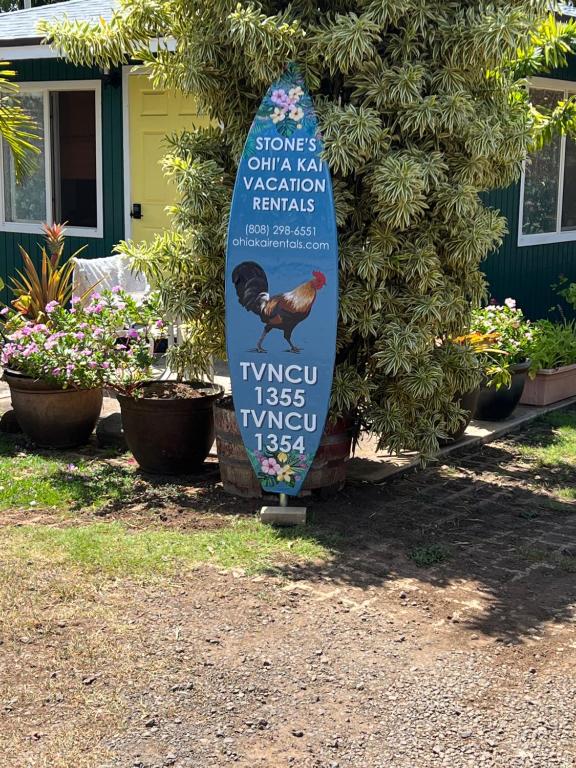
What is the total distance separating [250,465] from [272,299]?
951 millimetres

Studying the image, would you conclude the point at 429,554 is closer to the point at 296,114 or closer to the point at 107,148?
the point at 296,114

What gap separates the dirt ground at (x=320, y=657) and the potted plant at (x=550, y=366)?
9.37 ft

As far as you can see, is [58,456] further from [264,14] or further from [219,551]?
[264,14]

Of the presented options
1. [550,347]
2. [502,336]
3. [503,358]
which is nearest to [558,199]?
[550,347]

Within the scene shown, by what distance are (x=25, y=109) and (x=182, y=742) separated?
9016 mm

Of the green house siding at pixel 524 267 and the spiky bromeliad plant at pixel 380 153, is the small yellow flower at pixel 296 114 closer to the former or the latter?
the spiky bromeliad plant at pixel 380 153

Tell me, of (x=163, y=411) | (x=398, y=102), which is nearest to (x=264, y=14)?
(x=398, y=102)

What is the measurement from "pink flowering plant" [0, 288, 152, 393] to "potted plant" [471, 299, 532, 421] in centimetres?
231

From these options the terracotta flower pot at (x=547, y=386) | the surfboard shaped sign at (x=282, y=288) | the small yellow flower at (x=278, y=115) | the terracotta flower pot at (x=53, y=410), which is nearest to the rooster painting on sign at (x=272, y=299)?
the surfboard shaped sign at (x=282, y=288)

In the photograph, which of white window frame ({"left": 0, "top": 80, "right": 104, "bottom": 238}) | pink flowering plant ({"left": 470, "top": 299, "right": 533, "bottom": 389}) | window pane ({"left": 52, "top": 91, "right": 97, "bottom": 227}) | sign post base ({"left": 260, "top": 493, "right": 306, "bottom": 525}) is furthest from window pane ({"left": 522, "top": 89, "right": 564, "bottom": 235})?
sign post base ({"left": 260, "top": 493, "right": 306, "bottom": 525})

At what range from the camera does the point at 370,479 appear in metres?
6.52

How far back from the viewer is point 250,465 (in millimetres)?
6066

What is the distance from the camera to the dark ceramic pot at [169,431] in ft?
21.1

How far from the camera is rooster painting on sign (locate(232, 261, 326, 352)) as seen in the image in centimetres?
567
